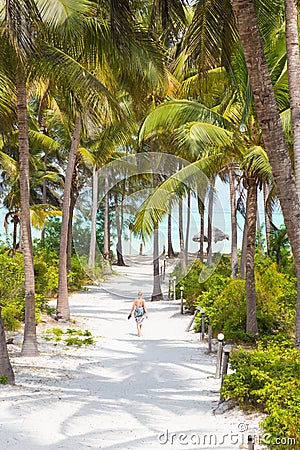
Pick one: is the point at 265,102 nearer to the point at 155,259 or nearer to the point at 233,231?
the point at 155,259

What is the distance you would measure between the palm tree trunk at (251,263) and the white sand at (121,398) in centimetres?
121

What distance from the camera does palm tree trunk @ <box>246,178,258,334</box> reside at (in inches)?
489

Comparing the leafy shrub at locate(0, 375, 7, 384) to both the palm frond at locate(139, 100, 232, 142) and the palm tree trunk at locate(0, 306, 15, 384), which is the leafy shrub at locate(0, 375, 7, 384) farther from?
the palm frond at locate(139, 100, 232, 142)

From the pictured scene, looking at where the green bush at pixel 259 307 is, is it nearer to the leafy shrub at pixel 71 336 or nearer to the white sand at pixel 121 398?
the white sand at pixel 121 398

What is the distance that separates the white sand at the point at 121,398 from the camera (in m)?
6.34

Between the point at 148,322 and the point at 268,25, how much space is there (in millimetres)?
9569

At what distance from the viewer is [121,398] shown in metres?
8.47

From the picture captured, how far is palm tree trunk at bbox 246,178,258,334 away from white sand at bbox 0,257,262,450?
121cm

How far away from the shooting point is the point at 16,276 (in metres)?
16.0

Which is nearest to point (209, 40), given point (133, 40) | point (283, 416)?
point (133, 40)

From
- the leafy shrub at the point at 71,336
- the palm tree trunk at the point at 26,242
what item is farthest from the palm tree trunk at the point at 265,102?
the leafy shrub at the point at 71,336

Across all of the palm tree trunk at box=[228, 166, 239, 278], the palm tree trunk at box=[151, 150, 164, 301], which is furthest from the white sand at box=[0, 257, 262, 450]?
the palm tree trunk at box=[228, 166, 239, 278]

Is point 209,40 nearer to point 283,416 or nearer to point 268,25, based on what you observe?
point 268,25

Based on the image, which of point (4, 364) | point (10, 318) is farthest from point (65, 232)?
point (4, 364)
